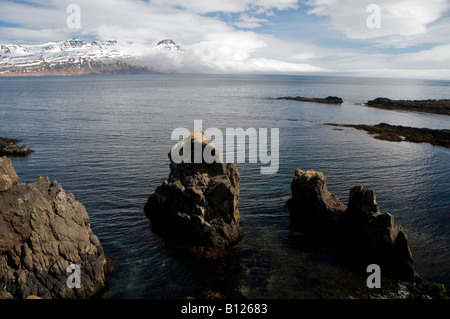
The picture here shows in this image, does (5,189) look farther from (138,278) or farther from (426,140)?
(426,140)

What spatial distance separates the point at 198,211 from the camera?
1247 inches

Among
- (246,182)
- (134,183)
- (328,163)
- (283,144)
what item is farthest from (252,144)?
(134,183)

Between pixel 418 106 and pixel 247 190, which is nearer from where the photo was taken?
pixel 247 190

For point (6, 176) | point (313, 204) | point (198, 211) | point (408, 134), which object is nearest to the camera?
point (6, 176)

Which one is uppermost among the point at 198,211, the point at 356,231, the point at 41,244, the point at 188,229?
the point at 198,211

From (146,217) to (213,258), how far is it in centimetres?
1108

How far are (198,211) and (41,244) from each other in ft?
45.5

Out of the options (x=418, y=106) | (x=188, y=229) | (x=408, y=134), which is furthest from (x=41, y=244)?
(x=418, y=106)

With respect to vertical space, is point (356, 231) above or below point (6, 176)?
below

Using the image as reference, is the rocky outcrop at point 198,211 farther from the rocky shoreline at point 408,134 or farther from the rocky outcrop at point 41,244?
the rocky shoreline at point 408,134

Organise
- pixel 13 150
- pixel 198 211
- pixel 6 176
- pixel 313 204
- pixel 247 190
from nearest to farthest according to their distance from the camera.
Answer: pixel 6 176 < pixel 198 211 < pixel 313 204 < pixel 247 190 < pixel 13 150

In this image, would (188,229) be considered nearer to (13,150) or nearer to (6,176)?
(6,176)

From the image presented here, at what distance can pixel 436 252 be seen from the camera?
30.4 metres

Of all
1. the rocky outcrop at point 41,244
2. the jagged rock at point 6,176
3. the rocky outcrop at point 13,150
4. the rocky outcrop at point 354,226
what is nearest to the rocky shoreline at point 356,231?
the rocky outcrop at point 354,226
